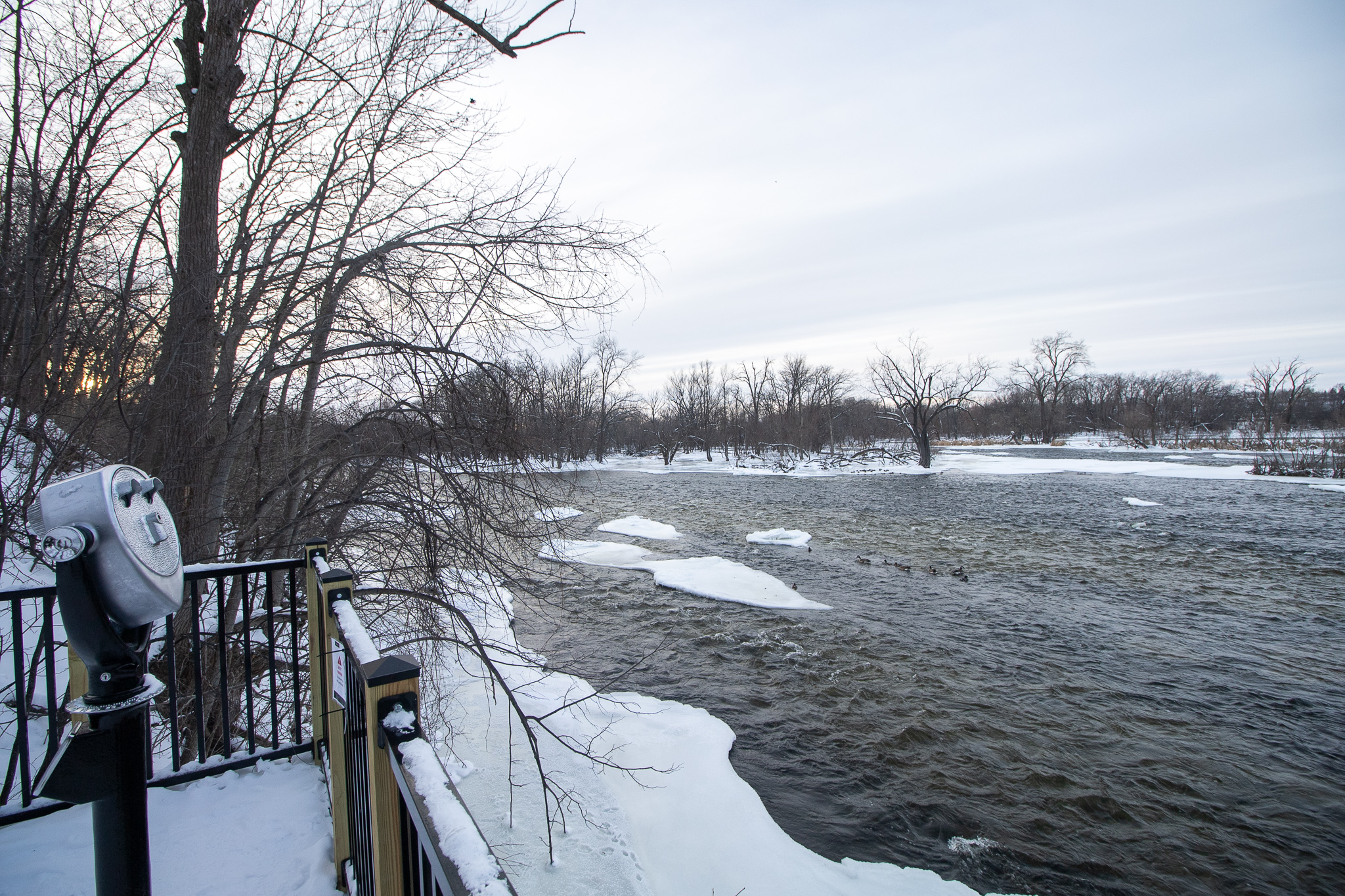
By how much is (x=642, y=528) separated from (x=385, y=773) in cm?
1572

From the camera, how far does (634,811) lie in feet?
15.4

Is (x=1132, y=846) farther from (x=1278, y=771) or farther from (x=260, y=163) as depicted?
(x=260, y=163)

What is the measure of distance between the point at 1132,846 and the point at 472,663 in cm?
641

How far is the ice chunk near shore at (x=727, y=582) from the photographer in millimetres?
10164

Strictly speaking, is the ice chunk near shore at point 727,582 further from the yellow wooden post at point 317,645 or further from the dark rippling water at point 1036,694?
the yellow wooden post at point 317,645

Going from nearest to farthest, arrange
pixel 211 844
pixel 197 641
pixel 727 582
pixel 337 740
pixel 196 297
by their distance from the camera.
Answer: pixel 337 740
pixel 211 844
pixel 197 641
pixel 196 297
pixel 727 582

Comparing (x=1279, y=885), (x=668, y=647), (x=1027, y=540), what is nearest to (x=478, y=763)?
(x=668, y=647)

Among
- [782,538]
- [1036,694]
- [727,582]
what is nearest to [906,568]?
[782,538]

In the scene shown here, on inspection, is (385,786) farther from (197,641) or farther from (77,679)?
(197,641)

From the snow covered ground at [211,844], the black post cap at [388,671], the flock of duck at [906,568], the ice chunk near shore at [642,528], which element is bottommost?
the flock of duck at [906,568]

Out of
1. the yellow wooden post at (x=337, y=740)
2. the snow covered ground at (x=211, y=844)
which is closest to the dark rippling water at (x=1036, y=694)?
the snow covered ground at (x=211, y=844)

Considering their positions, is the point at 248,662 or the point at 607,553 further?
the point at 607,553

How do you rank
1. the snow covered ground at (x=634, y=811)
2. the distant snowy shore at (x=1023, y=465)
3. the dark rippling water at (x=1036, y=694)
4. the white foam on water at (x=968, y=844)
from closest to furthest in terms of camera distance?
the snow covered ground at (x=634, y=811) < the white foam on water at (x=968, y=844) < the dark rippling water at (x=1036, y=694) < the distant snowy shore at (x=1023, y=465)

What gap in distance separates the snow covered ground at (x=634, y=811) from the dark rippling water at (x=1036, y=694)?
0.96ft
